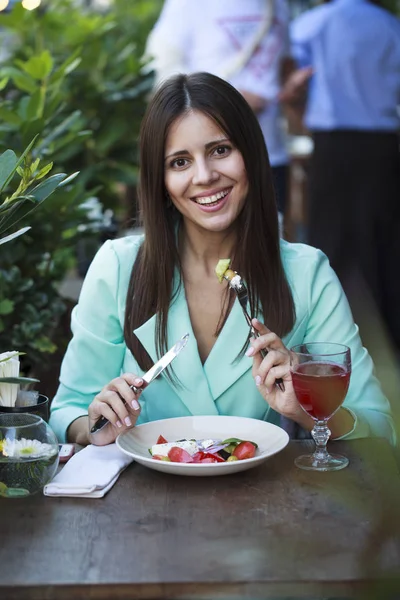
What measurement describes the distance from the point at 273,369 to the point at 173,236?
67 centimetres

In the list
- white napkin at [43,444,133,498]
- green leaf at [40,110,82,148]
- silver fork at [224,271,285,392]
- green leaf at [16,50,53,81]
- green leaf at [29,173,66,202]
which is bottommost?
white napkin at [43,444,133,498]

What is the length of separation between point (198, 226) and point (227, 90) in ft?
1.15

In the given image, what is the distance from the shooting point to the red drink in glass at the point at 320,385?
1826 millimetres

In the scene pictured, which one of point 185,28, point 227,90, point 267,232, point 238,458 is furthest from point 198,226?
point 185,28

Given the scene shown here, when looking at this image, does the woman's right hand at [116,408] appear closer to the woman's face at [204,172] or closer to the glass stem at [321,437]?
the glass stem at [321,437]

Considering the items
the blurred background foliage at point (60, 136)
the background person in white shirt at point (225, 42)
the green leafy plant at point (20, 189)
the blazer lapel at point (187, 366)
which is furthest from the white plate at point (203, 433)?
the background person in white shirt at point (225, 42)

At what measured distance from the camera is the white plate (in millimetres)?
1858

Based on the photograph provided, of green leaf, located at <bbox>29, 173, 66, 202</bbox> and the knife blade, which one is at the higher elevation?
green leaf, located at <bbox>29, 173, 66, 202</bbox>

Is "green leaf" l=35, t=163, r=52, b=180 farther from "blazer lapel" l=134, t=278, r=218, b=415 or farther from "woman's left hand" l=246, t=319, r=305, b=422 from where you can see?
"blazer lapel" l=134, t=278, r=218, b=415

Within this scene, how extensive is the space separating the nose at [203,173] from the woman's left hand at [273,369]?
50 cm

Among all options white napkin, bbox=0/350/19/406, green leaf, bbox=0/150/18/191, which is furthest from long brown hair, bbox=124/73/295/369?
green leaf, bbox=0/150/18/191

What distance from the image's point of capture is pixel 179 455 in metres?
1.81

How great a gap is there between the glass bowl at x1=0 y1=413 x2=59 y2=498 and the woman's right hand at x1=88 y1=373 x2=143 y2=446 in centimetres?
26

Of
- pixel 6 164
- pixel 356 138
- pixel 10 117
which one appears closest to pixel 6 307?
pixel 10 117
